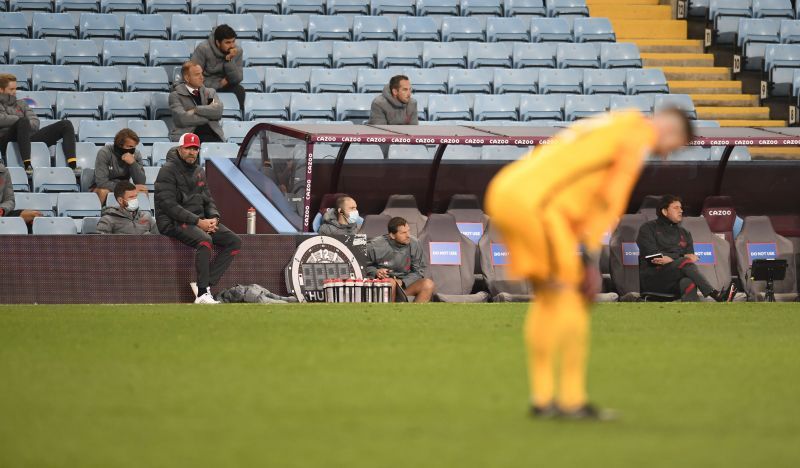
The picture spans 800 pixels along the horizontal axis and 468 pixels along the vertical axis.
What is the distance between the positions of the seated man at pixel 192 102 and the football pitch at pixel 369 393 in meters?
6.11

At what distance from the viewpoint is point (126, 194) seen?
1716 centimetres

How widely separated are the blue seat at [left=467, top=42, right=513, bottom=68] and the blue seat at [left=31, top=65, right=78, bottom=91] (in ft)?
22.8

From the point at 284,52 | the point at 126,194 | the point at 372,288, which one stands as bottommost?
the point at 372,288

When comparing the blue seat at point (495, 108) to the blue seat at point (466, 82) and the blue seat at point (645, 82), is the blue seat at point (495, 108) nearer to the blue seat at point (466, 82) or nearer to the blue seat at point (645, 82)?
the blue seat at point (466, 82)

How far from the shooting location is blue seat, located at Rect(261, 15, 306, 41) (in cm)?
2342

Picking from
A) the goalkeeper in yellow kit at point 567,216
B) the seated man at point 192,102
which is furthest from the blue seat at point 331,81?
the goalkeeper in yellow kit at point 567,216

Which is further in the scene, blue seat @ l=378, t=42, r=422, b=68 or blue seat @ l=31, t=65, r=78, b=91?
blue seat @ l=378, t=42, r=422, b=68

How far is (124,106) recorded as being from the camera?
2114cm

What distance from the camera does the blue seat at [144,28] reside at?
2302 cm

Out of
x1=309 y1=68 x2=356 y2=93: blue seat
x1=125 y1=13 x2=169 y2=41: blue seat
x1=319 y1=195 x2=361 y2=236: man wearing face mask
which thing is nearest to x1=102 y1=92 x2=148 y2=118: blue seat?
x1=125 y1=13 x2=169 y2=41: blue seat

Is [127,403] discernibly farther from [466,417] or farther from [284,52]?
[284,52]

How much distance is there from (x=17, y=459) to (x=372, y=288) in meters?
11.0

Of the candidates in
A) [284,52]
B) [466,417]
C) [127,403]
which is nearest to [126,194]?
[284,52]

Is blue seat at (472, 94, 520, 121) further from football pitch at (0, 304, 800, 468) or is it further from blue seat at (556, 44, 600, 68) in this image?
football pitch at (0, 304, 800, 468)
